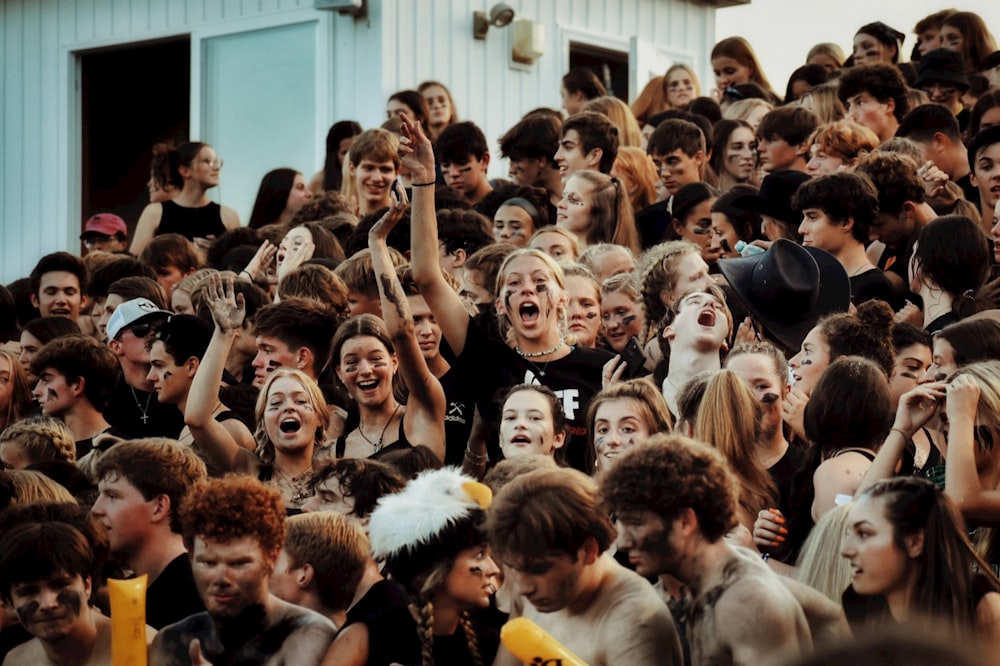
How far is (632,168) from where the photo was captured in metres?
9.62

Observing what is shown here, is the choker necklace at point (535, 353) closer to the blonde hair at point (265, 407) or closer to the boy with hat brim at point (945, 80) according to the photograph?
the blonde hair at point (265, 407)

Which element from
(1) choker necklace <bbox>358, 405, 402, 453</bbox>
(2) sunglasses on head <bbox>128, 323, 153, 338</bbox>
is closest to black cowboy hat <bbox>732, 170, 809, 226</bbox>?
(1) choker necklace <bbox>358, 405, 402, 453</bbox>

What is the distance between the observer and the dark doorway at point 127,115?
15578 mm

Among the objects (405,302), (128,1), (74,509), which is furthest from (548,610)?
(128,1)

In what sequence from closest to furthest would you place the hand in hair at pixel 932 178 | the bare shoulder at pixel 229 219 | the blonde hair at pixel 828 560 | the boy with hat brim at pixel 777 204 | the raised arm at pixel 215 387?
the blonde hair at pixel 828 560, the raised arm at pixel 215 387, the boy with hat brim at pixel 777 204, the hand in hair at pixel 932 178, the bare shoulder at pixel 229 219

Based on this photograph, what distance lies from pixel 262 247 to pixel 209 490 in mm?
4103

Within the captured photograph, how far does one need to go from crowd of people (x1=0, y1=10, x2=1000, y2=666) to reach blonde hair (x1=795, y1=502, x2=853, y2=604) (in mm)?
11

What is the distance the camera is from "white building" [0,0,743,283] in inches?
534

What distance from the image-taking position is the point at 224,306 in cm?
697

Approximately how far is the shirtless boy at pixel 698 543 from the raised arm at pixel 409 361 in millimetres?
2473

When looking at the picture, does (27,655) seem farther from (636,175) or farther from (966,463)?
(636,175)

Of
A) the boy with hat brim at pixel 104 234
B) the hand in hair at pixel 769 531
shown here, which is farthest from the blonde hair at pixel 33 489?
the boy with hat brim at pixel 104 234

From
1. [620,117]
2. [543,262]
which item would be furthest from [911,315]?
[620,117]

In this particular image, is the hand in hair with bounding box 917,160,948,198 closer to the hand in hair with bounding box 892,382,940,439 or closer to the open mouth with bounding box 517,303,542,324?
the open mouth with bounding box 517,303,542,324
